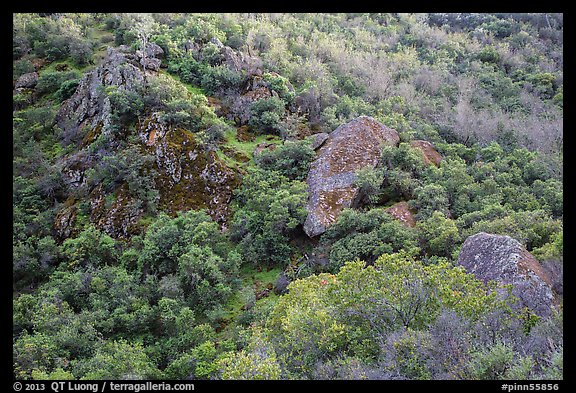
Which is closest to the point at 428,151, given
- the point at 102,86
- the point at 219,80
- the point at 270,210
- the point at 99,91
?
the point at 270,210

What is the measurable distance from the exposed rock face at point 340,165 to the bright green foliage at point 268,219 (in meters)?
0.63

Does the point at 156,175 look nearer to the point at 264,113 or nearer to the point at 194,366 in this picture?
the point at 264,113

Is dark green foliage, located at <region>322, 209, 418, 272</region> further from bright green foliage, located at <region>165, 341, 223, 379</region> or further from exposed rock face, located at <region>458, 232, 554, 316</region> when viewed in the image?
bright green foliage, located at <region>165, 341, 223, 379</region>

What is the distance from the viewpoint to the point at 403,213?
1788cm

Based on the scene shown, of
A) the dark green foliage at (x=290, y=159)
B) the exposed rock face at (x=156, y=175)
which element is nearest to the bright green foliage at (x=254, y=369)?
the exposed rock face at (x=156, y=175)

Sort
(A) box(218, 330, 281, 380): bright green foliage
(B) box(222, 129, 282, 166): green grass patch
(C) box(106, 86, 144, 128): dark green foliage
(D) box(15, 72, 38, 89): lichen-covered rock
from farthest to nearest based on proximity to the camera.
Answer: (D) box(15, 72, 38, 89): lichen-covered rock, (B) box(222, 129, 282, 166): green grass patch, (C) box(106, 86, 144, 128): dark green foliage, (A) box(218, 330, 281, 380): bright green foliage

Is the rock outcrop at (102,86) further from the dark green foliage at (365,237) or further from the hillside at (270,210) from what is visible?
the dark green foliage at (365,237)

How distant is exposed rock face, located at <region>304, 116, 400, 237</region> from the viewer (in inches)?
711

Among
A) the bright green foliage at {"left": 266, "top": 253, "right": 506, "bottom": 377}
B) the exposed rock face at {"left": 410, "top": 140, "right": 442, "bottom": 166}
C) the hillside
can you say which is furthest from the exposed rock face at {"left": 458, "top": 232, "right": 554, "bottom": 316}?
the exposed rock face at {"left": 410, "top": 140, "right": 442, "bottom": 166}

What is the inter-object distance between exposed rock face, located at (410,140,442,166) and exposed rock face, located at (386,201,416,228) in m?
4.00

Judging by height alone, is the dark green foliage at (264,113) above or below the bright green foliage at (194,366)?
above

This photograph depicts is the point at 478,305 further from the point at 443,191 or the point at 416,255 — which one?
the point at 443,191

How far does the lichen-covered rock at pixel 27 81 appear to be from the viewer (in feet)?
98.2

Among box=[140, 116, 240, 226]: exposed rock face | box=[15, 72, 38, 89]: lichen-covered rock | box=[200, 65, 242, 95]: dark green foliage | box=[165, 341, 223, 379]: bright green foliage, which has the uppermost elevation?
box=[200, 65, 242, 95]: dark green foliage
